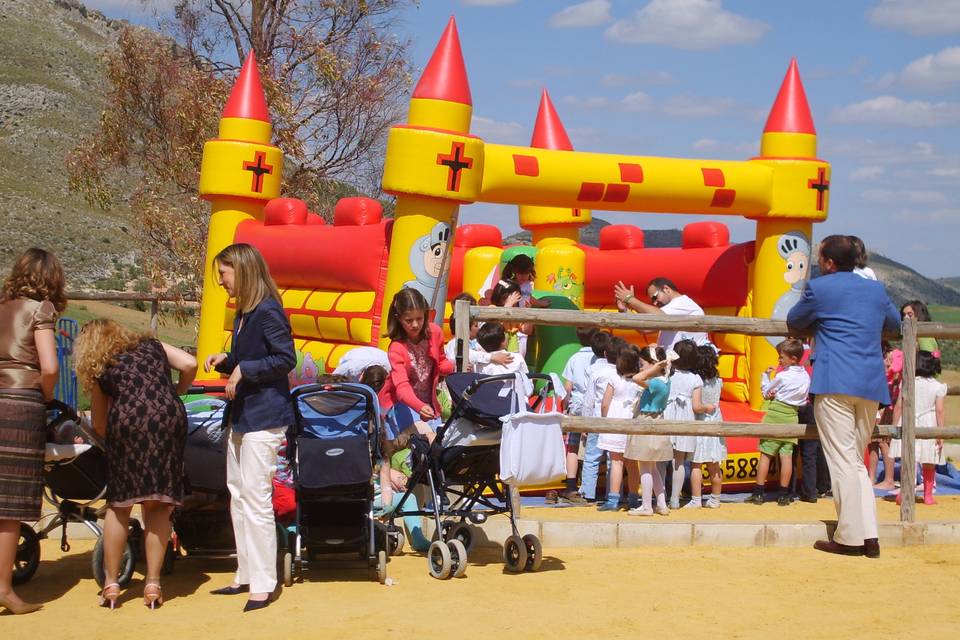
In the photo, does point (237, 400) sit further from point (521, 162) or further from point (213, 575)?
point (521, 162)

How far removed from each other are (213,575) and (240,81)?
26.8 ft

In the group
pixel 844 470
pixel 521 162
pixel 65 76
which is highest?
pixel 65 76

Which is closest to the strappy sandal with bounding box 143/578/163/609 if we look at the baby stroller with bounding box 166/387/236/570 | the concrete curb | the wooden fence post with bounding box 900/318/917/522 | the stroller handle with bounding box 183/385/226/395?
the baby stroller with bounding box 166/387/236/570

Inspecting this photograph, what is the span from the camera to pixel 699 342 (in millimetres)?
9391

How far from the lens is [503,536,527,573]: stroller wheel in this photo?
19.8ft

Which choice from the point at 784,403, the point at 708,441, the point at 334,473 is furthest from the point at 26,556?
the point at 784,403

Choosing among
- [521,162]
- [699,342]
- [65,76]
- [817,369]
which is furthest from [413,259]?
[65,76]

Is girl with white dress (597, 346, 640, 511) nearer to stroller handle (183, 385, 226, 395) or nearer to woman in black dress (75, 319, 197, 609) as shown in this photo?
stroller handle (183, 385, 226, 395)

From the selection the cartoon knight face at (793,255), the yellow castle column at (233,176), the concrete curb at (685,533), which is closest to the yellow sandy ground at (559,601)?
the concrete curb at (685,533)

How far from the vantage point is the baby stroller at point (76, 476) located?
553cm

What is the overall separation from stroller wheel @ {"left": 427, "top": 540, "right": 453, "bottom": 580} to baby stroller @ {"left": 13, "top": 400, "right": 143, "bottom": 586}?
1441 millimetres

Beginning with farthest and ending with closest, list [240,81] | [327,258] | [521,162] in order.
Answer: [240,81] → [327,258] → [521,162]

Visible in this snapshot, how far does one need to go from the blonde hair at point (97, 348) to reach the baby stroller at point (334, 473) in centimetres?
83

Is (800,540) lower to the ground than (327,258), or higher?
lower
